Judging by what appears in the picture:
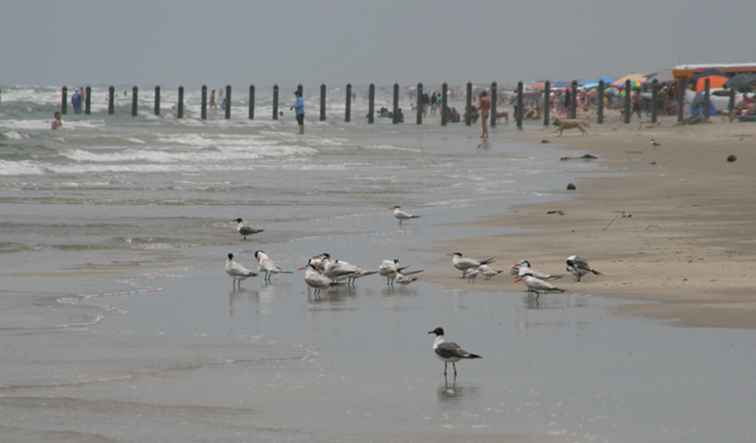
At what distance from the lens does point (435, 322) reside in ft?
35.0

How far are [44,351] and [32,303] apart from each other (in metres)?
2.25

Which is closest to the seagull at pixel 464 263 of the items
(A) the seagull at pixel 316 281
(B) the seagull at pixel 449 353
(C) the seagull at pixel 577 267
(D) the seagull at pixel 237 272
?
(C) the seagull at pixel 577 267

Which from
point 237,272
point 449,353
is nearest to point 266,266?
point 237,272

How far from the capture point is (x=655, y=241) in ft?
51.2

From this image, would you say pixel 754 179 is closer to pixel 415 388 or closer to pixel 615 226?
pixel 615 226

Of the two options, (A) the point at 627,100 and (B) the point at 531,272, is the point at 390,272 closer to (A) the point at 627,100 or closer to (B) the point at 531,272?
(B) the point at 531,272

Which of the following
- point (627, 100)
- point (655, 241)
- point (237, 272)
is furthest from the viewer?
point (627, 100)

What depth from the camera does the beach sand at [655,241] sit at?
11328 mm

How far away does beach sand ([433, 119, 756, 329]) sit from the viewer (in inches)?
446

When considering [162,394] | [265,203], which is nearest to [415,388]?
[162,394]

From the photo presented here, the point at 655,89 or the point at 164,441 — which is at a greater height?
the point at 655,89

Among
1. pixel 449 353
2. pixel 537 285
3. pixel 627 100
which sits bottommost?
pixel 449 353

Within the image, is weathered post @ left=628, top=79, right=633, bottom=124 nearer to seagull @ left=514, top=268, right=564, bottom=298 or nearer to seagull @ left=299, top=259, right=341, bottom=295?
seagull @ left=299, top=259, right=341, bottom=295

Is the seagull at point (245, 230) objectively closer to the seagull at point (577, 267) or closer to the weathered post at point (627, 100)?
the seagull at point (577, 267)
